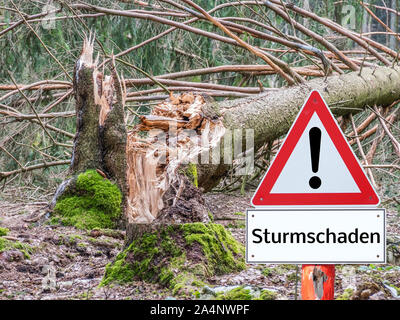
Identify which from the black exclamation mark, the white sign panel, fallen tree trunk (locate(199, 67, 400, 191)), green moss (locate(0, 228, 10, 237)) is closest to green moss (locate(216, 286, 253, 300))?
the white sign panel

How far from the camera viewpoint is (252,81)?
784cm

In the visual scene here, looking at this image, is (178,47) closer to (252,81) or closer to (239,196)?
(252,81)

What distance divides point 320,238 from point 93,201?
2.94 metres

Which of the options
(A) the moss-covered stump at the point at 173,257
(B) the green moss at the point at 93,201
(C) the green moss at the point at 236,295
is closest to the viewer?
(C) the green moss at the point at 236,295

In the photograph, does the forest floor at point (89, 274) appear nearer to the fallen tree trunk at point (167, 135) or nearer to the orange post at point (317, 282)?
the fallen tree trunk at point (167, 135)

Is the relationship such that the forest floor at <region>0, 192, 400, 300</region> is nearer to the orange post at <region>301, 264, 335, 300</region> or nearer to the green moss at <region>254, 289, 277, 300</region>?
the green moss at <region>254, 289, 277, 300</region>

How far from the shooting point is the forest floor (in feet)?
10.2

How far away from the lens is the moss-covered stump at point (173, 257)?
324 cm

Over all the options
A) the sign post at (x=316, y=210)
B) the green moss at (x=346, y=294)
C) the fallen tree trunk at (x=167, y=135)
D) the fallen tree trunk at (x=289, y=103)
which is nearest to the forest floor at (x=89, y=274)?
the green moss at (x=346, y=294)

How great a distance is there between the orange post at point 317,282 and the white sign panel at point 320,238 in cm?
11

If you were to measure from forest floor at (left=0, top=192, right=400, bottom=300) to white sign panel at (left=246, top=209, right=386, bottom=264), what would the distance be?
2.34 ft

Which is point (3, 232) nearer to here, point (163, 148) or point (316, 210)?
point (163, 148)

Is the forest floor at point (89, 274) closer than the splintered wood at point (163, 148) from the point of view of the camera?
Yes
